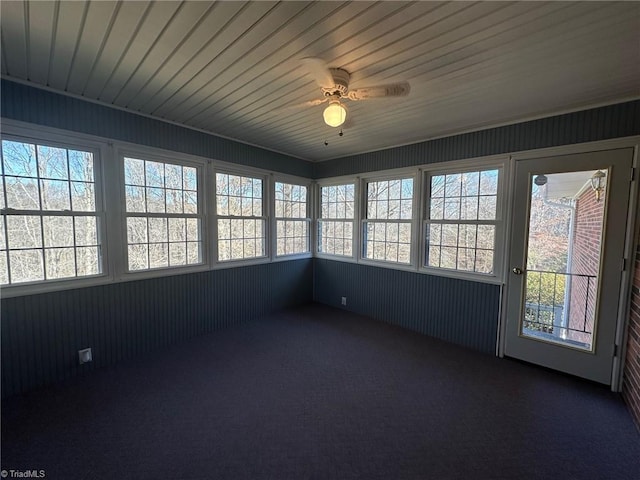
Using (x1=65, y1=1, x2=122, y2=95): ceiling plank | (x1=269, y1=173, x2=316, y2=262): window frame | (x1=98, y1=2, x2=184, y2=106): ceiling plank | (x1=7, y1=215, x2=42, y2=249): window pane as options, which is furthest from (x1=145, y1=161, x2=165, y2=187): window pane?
(x1=269, y1=173, x2=316, y2=262): window frame

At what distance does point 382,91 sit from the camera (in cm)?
178

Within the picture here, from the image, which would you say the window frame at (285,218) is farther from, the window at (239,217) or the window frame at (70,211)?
the window frame at (70,211)

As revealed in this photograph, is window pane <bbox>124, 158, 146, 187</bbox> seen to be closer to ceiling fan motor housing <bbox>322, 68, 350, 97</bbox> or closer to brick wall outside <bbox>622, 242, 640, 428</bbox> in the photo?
ceiling fan motor housing <bbox>322, 68, 350, 97</bbox>

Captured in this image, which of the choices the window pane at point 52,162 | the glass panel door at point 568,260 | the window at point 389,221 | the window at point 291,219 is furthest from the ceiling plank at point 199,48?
the glass panel door at point 568,260

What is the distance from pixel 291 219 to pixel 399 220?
5.66ft

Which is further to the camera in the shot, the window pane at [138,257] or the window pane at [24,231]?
the window pane at [138,257]

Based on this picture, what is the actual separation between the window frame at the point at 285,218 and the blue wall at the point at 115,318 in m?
0.35

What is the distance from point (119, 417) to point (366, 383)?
77.5 inches

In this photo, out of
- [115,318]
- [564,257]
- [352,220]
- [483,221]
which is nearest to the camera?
[564,257]

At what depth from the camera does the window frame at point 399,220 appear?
3.54 meters

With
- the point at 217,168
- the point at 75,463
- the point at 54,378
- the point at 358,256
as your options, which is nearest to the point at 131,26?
the point at 217,168

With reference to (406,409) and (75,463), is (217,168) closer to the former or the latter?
(75,463)

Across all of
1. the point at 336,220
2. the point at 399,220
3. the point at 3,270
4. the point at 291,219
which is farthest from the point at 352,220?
the point at 3,270

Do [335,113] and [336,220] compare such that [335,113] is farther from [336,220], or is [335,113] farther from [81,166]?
[336,220]
